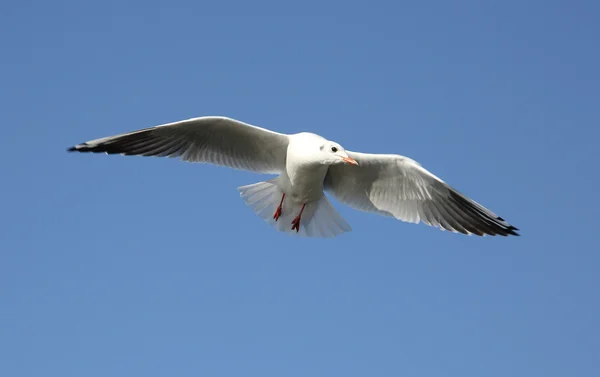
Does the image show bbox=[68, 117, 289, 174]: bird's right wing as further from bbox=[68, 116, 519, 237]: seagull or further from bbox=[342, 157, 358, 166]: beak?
bbox=[342, 157, 358, 166]: beak

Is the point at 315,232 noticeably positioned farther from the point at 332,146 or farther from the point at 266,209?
the point at 332,146

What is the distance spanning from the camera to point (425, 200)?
10.1 m

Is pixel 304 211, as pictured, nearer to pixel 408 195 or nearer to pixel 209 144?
pixel 408 195

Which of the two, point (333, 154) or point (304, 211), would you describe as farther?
point (304, 211)

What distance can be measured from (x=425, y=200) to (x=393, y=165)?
57 centimetres

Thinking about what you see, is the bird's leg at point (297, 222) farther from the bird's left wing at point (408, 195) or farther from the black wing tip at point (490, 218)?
the black wing tip at point (490, 218)

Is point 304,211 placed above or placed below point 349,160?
below

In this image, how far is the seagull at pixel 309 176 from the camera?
9695mm

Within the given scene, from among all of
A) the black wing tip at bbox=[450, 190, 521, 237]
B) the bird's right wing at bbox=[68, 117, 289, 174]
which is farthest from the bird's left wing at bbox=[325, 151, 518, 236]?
the bird's right wing at bbox=[68, 117, 289, 174]

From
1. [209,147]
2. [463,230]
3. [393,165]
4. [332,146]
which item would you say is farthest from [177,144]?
[463,230]

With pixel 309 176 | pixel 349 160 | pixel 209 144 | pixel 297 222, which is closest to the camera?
pixel 349 160

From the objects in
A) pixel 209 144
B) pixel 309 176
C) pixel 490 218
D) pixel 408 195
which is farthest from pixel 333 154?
pixel 490 218

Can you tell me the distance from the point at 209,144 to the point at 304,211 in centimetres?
137

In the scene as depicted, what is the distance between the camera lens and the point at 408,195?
10148 millimetres
